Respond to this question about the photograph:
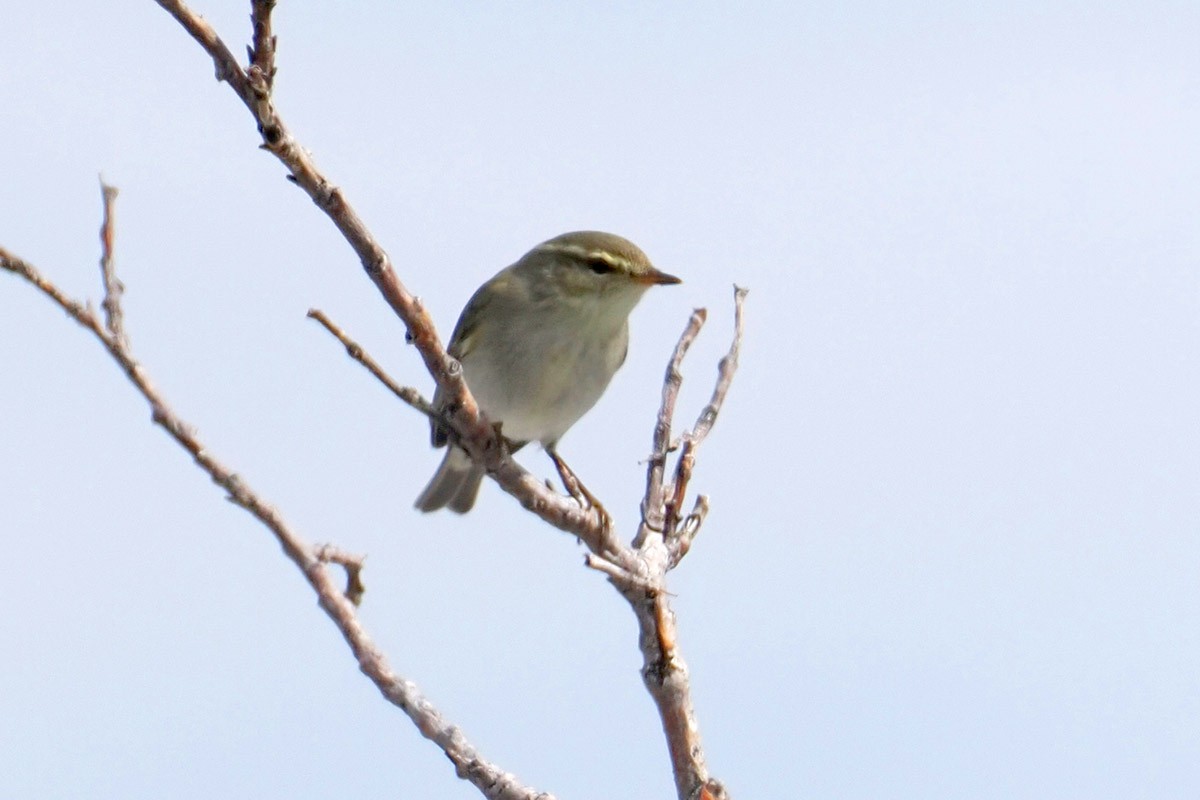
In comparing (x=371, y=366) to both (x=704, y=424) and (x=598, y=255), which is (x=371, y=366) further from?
(x=598, y=255)

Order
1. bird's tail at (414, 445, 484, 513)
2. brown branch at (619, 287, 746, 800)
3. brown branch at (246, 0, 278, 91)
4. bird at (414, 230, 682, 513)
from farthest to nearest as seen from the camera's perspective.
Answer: bird's tail at (414, 445, 484, 513)
bird at (414, 230, 682, 513)
brown branch at (619, 287, 746, 800)
brown branch at (246, 0, 278, 91)

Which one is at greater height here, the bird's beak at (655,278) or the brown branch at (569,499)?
the bird's beak at (655,278)

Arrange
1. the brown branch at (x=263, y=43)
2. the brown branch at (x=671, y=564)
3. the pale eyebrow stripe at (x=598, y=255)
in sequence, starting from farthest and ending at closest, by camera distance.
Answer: the pale eyebrow stripe at (x=598, y=255) → the brown branch at (x=671, y=564) → the brown branch at (x=263, y=43)

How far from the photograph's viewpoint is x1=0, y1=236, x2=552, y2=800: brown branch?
9.21ft

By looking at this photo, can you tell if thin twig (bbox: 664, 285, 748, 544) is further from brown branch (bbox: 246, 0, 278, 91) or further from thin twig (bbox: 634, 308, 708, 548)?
brown branch (bbox: 246, 0, 278, 91)

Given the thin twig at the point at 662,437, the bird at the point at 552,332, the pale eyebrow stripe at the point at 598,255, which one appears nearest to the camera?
the thin twig at the point at 662,437

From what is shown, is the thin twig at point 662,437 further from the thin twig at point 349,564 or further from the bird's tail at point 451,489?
the bird's tail at point 451,489

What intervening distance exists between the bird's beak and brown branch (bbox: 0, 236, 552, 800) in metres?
4.33

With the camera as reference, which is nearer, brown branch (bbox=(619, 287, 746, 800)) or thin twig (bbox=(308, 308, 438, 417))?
thin twig (bbox=(308, 308, 438, 417))

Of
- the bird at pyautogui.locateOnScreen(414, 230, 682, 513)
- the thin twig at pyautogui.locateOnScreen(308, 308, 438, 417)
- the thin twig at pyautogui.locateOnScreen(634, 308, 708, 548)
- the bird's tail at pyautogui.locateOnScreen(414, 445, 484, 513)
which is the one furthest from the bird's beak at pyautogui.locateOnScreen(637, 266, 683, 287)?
the thin twig at pyautogui.locateOnScreen(308, 308, 438, 417)

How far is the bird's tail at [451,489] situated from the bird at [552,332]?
5.35 ft

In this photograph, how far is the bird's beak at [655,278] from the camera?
7406mm

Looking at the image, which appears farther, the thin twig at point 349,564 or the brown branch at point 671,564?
the brown branch at point 671,564

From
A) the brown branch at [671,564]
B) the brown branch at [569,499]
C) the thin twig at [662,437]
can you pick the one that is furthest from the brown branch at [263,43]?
the thin twig at [662,437]
